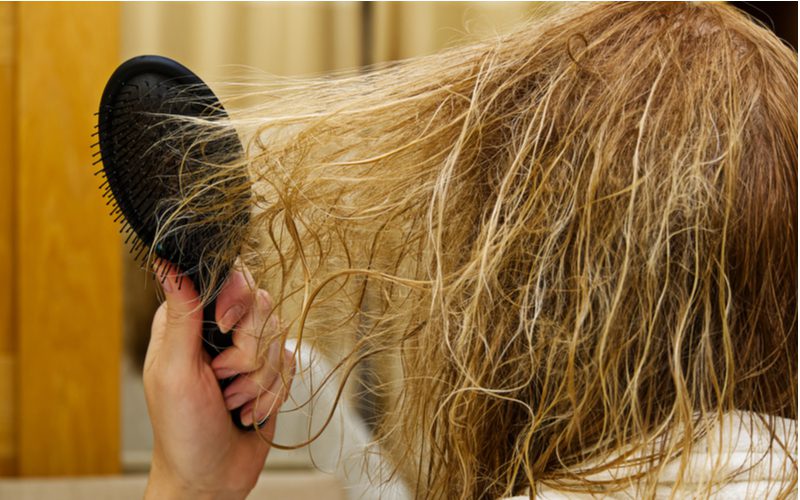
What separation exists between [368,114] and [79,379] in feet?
4.15

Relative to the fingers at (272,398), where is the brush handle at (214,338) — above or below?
above

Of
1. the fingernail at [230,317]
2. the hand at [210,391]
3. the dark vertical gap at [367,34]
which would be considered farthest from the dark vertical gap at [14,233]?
the fingernail at [230,317]

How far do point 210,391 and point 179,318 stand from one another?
0.07 m

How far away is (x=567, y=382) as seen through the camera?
0.42 metres

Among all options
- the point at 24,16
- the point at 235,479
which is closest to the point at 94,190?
the point at 24,16

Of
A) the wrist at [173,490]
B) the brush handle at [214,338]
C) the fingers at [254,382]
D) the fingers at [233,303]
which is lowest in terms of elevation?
the wrist at [173,490]

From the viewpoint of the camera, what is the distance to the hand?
54 centimetres

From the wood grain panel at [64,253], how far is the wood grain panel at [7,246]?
0.03 metres

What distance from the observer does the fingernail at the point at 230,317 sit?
21.5 inches

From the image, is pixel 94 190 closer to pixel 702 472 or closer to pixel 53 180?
pixel 53 180

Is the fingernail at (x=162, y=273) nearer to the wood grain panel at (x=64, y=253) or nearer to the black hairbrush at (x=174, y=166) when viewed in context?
the black hairbrush at (x=174, y=166)

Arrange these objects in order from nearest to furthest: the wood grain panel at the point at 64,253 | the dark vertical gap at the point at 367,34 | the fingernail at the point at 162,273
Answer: the fingernail at the point at 162,273 → the wood grain panel at the point at 64,253 → the dark vertical gap at the point at 367,34

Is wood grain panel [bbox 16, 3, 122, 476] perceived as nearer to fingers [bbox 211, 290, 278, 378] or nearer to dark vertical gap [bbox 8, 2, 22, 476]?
dark vertical gap [bbox 8, 2, 22, 476]

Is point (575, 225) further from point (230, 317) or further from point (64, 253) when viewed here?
point (64, 253)
